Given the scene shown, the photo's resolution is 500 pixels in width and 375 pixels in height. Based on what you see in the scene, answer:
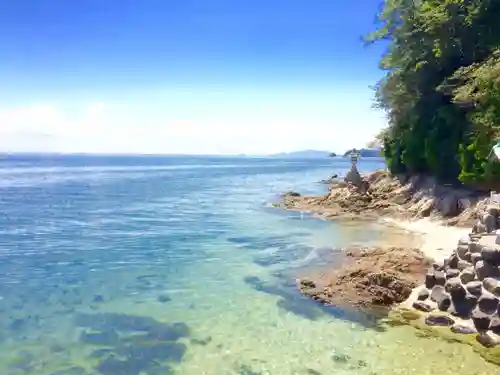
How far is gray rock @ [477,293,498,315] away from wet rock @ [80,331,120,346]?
900 cm

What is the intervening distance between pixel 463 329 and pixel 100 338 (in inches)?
351

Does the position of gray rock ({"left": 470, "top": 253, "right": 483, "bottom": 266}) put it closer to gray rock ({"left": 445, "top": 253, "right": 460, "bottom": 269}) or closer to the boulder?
the boulder

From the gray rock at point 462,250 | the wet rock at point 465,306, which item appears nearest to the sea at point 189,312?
the wet rock at point 465,306

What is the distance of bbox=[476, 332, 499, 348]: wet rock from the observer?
1127 centimetres

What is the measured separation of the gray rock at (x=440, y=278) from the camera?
46.4 feet

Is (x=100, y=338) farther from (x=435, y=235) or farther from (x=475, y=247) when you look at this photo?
(x=435, y=235)

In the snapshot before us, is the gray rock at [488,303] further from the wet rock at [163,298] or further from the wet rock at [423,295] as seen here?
the wet rock at [163,298]

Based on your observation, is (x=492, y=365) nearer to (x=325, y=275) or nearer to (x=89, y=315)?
(x=325, y=275)

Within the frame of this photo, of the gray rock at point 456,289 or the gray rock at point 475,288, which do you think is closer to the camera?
the gray rock at point 475,288

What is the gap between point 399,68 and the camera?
1379 inches

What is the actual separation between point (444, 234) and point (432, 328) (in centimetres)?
1259

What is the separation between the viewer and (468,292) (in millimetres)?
12945

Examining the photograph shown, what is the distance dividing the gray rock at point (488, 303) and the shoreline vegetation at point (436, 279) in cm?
2

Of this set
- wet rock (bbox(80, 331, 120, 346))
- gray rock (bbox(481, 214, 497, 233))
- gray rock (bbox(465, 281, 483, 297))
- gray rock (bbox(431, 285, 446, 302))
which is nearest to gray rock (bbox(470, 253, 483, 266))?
gray rock (bbox(465, 281, 483, 297))
